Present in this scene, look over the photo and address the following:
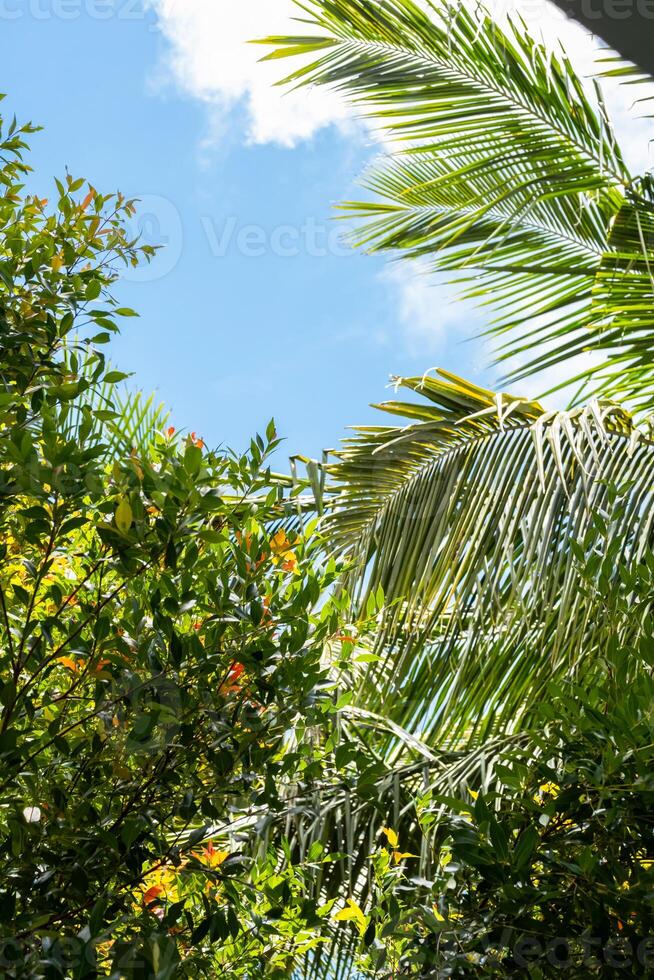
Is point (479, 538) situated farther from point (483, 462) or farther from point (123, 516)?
point (123, 516)

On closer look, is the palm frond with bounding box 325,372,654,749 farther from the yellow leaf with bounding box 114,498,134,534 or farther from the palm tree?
the yellow leaf with bounding box 114,498,134,534

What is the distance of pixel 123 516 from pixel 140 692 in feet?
0.93

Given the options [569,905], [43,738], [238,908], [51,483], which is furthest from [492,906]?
[51,483]

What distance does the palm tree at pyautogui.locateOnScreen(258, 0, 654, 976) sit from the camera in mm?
3684

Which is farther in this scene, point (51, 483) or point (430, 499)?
point (430, 499)

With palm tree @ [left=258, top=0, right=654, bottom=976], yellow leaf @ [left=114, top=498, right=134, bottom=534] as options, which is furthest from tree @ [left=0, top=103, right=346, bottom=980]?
palm tree @ [left=258, top=0, right=654, bottom=976]

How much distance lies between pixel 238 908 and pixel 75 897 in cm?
30

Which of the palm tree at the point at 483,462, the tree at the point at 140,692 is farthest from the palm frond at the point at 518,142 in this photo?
the tree at the point at 140,692

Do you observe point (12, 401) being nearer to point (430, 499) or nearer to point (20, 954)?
point (20, 954)

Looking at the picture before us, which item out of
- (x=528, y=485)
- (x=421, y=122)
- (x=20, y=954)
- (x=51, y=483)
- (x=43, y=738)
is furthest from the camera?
(x=421, y=122)

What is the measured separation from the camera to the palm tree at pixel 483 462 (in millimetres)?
3684

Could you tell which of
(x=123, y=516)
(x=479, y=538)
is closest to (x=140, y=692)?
(x=123, y=516)

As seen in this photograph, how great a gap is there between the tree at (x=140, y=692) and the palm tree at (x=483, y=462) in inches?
73.3

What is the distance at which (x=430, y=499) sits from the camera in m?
4.19
